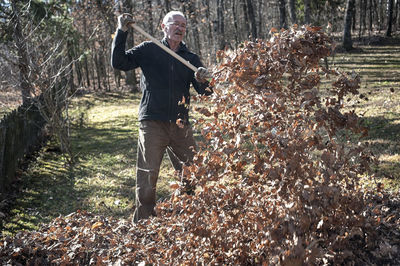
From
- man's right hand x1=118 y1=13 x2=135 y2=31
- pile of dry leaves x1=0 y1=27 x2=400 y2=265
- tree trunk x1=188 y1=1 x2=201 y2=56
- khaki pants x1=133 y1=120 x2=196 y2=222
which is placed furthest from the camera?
tree trunk x1=188 y1=1 x2=201 y2=56

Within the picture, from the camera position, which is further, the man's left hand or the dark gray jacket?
the dark gray jacket

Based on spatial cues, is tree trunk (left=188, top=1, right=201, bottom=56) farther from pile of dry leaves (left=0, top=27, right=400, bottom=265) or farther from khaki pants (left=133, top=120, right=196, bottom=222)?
pile of dry leaves (left=0, top=27, right=400, bottom=265)

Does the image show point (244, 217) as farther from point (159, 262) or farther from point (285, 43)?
point (285, 43)

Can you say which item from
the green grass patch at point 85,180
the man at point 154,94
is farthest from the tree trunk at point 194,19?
the man at point 154,94

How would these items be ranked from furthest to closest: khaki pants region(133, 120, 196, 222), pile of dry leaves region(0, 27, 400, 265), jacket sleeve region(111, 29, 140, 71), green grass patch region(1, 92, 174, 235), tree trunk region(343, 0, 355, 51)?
1. tree trunk region(343, 0, 355, 51)
2. green grass patch region(1, 92, 174, 235)
3. khaki pants region(133, 120, 196, 222)
4. jacket sleeve region(111, 29, 140, 71)
5. pile of dry leaves region(0, 27, 400, 265)

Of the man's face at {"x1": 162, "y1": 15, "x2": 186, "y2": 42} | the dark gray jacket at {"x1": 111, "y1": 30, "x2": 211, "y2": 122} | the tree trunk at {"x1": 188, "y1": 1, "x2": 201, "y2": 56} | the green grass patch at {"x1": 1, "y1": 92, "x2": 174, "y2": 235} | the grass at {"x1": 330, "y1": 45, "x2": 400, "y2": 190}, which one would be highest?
the tree trunk at {"x1": 188, "y1": 1, "x2": 201, "y2": 56}

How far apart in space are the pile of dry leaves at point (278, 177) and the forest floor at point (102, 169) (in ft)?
1.20

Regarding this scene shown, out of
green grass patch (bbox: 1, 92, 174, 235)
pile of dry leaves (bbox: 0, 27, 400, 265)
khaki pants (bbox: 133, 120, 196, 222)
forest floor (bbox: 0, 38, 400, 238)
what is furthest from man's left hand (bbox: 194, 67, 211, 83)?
green grass patch (bbox: 1, 92, 174, 235)

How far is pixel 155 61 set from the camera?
4.31m

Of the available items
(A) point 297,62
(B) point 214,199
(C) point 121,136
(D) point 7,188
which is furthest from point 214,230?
(C) point 121,136

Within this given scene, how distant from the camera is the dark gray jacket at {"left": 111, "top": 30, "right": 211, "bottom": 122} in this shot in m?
4.25

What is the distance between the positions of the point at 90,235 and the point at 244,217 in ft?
4.75

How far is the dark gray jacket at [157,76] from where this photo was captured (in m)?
4.25

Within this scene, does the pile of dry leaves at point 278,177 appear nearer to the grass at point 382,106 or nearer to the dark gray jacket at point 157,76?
the grass at point 382,106
